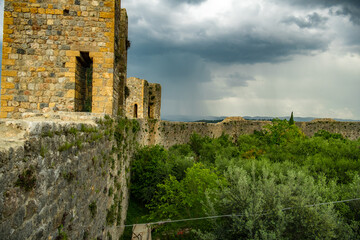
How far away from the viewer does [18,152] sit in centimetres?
191

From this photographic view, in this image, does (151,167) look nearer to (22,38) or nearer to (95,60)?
(95,60)

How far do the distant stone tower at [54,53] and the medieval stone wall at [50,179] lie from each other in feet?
7.02

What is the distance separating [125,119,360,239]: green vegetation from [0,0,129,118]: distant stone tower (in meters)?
4.44

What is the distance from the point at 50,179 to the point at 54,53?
4940 mm

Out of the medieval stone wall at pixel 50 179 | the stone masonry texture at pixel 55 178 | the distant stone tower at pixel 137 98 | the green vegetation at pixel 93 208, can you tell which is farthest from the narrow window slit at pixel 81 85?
the distant stone tower at pixel 137 98

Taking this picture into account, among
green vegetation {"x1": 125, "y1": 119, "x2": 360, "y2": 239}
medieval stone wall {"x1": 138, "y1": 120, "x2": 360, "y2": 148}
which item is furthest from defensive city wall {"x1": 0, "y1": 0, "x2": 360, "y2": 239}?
medieval stone wall {"x1": 138, "y1": 120, "x2": 360, "y2": 148}

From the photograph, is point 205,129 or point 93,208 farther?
point 205,129

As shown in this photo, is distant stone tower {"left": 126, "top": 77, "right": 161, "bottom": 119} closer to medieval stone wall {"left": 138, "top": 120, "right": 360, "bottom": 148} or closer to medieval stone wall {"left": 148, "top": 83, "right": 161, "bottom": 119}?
medieval stone wall {"left": 148, "top": 83, "right": 161, "bottom": 119}

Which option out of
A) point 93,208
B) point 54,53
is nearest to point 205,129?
point 54,53

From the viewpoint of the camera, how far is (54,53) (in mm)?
6297

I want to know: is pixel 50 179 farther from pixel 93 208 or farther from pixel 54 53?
pixel 54 53

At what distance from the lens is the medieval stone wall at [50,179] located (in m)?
1.84

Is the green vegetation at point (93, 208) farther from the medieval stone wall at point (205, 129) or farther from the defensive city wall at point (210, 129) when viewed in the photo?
the defensive city wall at point (210, 129)

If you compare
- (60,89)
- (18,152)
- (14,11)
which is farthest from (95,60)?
(18,152)
